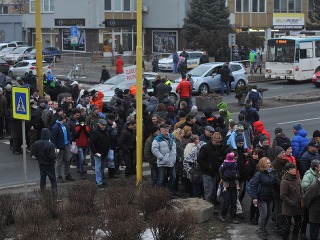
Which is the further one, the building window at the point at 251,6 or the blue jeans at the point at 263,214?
the building window at the point at 251,6

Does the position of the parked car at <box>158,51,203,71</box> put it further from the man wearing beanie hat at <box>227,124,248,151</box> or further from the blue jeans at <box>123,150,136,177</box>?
the man wearing beanie hat at <box>227,124,248,151</box>

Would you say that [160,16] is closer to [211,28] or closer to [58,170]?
[211,28]

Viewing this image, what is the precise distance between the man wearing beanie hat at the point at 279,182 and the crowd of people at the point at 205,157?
0.06ft

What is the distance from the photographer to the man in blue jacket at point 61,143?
56.2ft

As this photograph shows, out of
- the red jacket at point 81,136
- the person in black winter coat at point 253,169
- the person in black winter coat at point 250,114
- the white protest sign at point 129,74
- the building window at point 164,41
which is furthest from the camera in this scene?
the building window at point 164,41

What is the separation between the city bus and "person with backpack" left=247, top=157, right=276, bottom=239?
29.0 metres

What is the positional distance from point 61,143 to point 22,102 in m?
2.47

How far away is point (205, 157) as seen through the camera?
14133 mm

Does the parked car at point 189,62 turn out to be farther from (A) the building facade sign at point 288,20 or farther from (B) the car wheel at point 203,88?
(A) the building facade sign at point 288,20

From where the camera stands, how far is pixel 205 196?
14391 millimetres

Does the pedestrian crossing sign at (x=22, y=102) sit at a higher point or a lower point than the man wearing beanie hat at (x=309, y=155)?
higher

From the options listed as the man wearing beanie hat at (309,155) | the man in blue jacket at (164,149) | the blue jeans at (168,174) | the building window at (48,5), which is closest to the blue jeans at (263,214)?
the man wearing beanie hat at (309,155)

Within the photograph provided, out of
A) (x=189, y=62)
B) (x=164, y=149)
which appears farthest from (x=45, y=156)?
(x=189, y=62)

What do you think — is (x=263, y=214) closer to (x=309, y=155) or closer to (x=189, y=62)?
(x=309, y=155)
